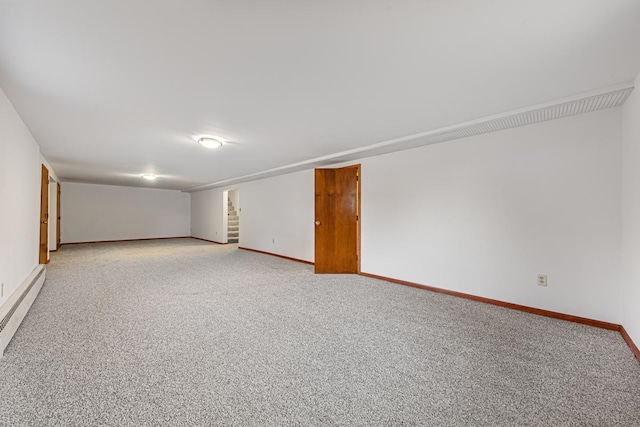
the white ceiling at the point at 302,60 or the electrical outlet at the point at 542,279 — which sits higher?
the white ceiling at the point at 302,60

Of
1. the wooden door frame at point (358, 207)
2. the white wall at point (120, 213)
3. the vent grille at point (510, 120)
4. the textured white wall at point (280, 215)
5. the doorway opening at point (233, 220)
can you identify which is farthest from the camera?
the doorway opening at point (233, 220)

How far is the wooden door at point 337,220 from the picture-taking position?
494 cm

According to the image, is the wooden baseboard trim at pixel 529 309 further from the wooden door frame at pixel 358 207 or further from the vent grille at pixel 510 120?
the vent grille at pixel 510 120

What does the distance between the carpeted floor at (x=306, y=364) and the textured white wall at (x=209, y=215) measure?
19.0ft

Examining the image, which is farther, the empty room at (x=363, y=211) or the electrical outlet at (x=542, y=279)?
the electrical outlet at (x=542, y=279)

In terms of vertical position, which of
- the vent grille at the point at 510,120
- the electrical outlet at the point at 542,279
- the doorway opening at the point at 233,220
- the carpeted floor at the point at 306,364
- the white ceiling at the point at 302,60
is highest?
the white ceiling at the point at 302,60

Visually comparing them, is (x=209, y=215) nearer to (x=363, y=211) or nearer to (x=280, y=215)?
(x=280, y=215)

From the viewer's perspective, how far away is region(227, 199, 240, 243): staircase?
9.79m

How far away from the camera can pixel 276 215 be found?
274 inches

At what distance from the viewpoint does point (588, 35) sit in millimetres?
1629

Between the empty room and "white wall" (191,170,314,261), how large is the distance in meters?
1.30

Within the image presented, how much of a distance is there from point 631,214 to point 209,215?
1027 centimetres

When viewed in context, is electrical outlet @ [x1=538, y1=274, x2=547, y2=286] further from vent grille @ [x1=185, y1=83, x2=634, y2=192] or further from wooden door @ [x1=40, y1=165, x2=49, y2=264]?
wooden door @ [x1=40, y1=165, x2=49, y2=264]

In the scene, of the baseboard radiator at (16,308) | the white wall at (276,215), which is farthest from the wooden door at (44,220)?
the white wall at (276,215)
